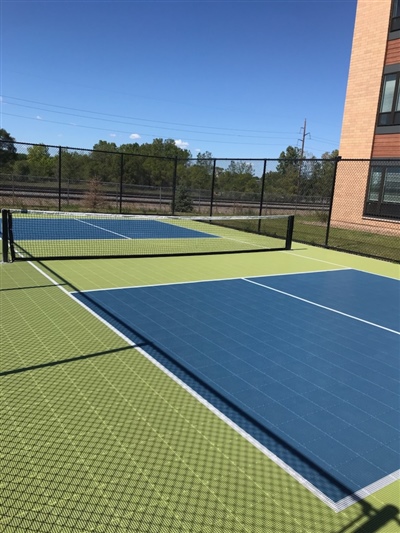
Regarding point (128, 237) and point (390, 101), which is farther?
point (390, 101)

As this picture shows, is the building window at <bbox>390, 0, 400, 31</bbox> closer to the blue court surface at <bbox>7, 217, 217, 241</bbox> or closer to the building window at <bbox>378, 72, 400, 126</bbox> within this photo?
the building window at <bbox>378, 72, 400, 126</bbox>

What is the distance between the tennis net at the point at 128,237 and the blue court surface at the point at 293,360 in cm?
309

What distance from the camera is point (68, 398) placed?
3.90 meters

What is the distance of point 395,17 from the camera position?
1905 cm

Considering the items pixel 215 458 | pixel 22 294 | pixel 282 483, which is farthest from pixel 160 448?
pixel 22 294

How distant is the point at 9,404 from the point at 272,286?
592 centimetres

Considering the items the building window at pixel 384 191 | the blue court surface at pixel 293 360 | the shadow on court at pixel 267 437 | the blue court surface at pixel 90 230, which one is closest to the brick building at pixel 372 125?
the building window at pixel 384 191

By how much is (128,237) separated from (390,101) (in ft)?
44.6

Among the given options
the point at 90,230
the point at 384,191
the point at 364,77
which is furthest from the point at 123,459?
the point at 364,77

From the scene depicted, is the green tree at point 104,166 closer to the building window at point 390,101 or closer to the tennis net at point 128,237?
the tennis net at point 128,237

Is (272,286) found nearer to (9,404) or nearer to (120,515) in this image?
(9,404)

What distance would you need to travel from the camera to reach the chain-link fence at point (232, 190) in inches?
719

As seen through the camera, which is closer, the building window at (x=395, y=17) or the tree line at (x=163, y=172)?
the building window at (x=395, y=17)

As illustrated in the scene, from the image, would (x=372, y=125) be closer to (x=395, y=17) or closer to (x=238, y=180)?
(x=395, y=17)
